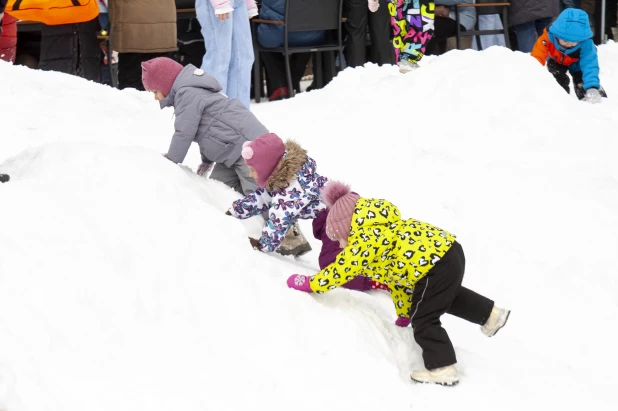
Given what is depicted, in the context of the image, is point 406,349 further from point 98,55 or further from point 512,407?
point 98,55

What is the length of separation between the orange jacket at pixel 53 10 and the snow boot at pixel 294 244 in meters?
3.09

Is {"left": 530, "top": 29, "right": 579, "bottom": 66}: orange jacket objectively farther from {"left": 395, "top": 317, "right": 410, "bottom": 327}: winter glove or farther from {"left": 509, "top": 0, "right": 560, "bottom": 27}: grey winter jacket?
{"left": 395, "top": 317, "right": 410, "bottom": 327}: winter glove

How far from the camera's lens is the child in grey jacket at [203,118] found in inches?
158

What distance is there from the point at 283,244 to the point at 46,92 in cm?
304

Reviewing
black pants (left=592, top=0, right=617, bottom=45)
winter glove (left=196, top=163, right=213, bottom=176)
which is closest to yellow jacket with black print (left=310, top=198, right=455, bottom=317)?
winter glove (left=196, top=163, right=213, bottom=176)

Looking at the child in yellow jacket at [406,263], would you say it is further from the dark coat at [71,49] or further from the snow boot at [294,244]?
the dark coat at [71,49]

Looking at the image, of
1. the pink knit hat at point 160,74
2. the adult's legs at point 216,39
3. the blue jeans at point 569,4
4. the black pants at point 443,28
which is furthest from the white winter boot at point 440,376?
the blue jeans at point 569,4

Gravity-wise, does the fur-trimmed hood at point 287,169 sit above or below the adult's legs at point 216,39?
below

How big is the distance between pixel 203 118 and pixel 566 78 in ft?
13.9

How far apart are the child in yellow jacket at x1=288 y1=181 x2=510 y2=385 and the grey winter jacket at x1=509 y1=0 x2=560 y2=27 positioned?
19.7ft

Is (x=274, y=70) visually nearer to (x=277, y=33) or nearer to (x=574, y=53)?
(x=277, y=33)

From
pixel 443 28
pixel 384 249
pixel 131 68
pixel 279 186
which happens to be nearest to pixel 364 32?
pixel 443 28

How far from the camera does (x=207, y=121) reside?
13.4 ft

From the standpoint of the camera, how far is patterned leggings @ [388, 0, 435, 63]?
661 cm
